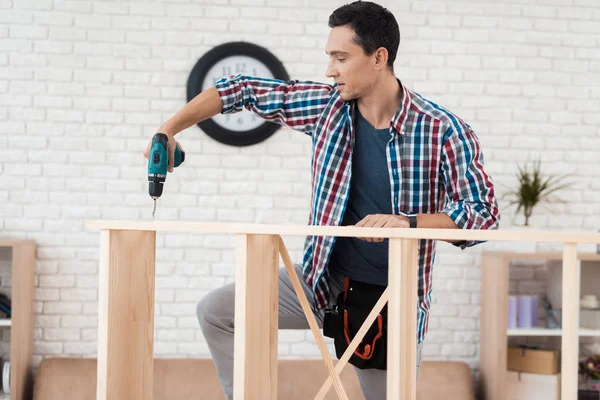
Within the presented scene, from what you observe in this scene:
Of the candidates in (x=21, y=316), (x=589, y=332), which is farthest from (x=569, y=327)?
(x=21, y=316)

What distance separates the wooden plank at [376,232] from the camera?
4.98 ft

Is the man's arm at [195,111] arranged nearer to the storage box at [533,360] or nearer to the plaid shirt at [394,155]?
the plaid shirt at [394,155]

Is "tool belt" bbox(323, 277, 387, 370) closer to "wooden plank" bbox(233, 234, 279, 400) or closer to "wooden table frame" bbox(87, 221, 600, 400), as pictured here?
→ "wooden table frame" bbox(87, 221, 600, 400)

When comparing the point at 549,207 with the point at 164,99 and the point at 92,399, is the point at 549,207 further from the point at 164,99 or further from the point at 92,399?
the point at 92,399

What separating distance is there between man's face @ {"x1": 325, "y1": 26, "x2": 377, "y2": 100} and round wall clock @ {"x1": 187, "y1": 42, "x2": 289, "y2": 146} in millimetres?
1637

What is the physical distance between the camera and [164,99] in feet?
12.1

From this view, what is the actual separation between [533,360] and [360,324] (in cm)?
184

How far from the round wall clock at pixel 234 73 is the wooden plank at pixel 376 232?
6.79 ft

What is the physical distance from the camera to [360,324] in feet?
6.76

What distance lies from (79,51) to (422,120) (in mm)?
2284

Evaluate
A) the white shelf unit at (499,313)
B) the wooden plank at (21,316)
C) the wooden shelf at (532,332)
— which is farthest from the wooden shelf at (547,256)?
the wooden plank at (21,316)

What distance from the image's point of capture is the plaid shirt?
1995 mm

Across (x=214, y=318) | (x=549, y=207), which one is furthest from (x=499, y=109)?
(x=214, y=318)

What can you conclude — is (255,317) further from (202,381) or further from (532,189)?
(532,189)
